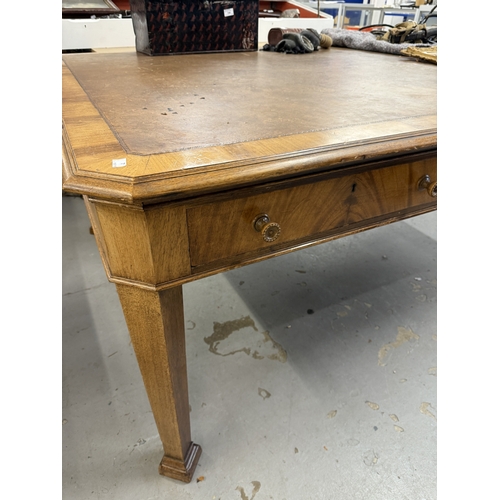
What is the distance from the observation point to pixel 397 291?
1391 millimetres

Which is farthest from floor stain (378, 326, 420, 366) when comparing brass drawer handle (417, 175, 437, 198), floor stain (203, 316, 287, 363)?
brass drawer handle (417, 175, 437, 198)

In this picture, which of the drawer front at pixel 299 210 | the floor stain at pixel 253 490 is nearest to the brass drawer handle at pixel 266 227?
the drawer front at pixel 299 210

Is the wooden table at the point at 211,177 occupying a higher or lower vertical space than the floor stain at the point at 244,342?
higher

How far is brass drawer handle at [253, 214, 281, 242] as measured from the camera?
0.55m

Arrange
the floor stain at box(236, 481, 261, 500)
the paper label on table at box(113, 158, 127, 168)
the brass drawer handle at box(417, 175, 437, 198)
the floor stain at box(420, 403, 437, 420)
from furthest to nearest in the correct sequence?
the floor stain at box(420, 403, 437, 420), the floor stain at box(236, 481, 261, 500), the brass drawer handle at box(417, 175, 437, 198), the paper label on table at box(113, 158, 127, 168)

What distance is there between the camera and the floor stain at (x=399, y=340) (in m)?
1.12

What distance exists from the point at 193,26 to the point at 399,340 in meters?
1.17

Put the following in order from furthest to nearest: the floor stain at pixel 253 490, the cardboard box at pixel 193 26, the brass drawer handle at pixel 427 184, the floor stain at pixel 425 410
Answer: the cardboard box at pixel 193 26
the floor stain at pixel 425 410
the floor stain at pixel 253 490
the brass drawer handle at pixel 427 184

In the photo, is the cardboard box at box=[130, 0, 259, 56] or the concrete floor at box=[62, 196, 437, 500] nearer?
the concrete floor at box=[62, 196, 437, 500]

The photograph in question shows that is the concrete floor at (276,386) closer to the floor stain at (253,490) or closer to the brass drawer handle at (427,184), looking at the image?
the floor stain at (253,490)

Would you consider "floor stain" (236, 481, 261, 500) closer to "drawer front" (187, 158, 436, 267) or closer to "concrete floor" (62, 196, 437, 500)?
"concrete floor" (62, 196, 437, 500)

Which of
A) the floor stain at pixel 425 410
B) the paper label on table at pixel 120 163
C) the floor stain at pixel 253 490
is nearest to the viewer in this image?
the paper label on table at pixel 120 163

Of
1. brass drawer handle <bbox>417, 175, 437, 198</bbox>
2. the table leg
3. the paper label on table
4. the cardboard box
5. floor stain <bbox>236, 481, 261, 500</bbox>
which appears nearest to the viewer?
the paper label on table

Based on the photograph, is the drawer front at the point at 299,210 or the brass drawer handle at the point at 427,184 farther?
the brass drawer handle at the point at 427,184
